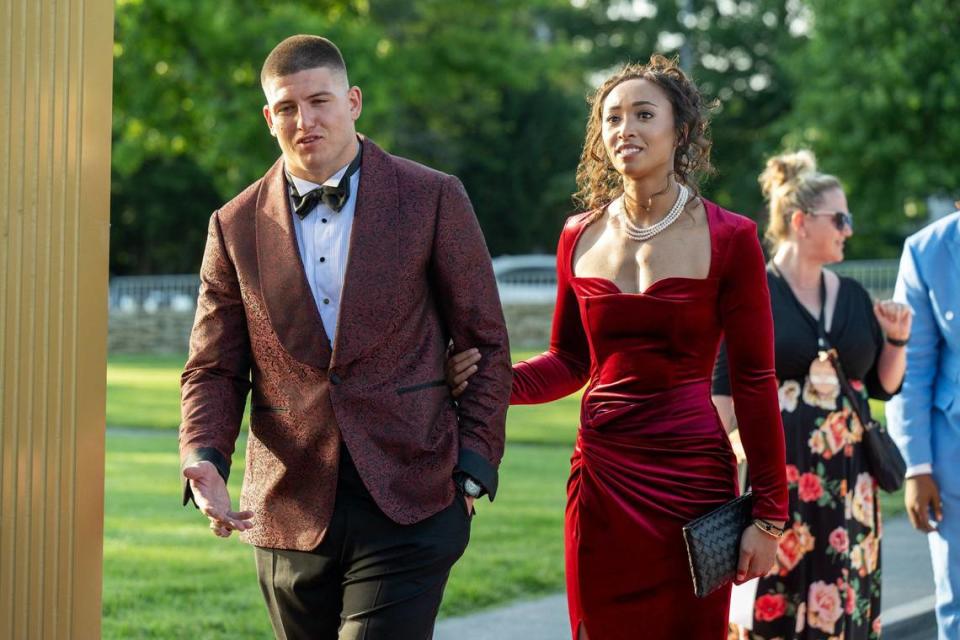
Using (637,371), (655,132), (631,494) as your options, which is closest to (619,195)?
(655,132)

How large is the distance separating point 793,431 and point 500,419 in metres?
2.33

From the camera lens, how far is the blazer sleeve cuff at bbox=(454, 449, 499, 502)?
386 centimetres

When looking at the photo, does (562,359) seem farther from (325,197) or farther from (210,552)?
(210,552)

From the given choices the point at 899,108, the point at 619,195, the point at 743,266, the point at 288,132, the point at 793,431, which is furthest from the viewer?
the point at 899,108

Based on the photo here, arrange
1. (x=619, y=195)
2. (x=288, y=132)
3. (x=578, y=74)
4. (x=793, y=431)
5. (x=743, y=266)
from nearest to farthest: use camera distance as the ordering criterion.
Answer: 1. (x=288, y=132)
2. (x=743, y=266)
3. (x=619, y=195)
4. (x=793, y=431)
5. (x=578, y=74)

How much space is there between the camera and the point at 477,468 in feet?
12.7

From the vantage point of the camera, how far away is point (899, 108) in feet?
122

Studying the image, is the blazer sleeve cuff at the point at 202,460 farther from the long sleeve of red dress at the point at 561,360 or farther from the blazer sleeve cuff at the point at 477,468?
the long sleeve of red dress at the point at 561,360

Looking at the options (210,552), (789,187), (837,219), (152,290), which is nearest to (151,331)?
(152,290)

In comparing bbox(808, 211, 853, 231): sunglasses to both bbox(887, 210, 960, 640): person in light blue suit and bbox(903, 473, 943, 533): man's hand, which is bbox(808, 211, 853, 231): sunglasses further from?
bbox(903, 473, 943, 533): man's hand

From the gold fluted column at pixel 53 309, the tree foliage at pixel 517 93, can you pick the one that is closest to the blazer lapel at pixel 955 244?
the gold fluted column at pixel 53 309

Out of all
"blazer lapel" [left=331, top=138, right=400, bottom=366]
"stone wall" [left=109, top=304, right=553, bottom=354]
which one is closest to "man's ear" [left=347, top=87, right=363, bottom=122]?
"blazer lapel" [left=331, top=138, right=400, bottom=366]

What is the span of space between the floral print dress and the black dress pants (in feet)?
7.89

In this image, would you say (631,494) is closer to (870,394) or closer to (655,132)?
(655,132)
